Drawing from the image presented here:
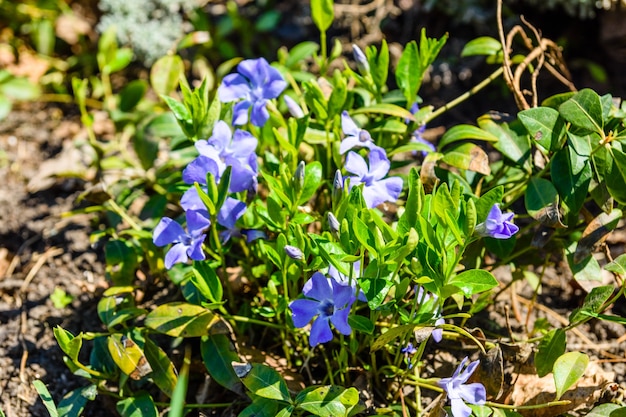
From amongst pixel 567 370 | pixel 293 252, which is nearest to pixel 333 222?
pixel 293 252

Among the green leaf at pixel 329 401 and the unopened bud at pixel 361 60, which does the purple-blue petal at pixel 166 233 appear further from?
the unopened bud at pixel 361 60

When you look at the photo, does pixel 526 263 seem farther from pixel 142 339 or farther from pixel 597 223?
pixel 142 339

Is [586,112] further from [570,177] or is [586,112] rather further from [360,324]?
[360,324]

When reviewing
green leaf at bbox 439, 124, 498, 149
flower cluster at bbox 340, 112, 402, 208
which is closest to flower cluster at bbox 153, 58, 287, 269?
flower cluster at bbox 340, 112, 402, 208

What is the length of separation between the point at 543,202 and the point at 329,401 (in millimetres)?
715

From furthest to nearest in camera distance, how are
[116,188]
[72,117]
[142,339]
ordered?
[72,117], [116,188], [142,339]

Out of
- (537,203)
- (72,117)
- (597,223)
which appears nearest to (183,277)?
(537,203)

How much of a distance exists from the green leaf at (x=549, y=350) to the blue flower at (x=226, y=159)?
0.82 m

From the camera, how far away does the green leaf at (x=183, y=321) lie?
5.79ft

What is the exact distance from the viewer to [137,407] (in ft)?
5.96

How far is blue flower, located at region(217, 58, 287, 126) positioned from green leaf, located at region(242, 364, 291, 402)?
648 millimetres

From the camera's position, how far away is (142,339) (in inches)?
74.0

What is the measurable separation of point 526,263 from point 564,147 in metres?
0.38

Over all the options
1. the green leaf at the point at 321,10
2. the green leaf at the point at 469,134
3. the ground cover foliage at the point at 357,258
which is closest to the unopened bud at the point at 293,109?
the ground cover foliage at the point at 357,258
